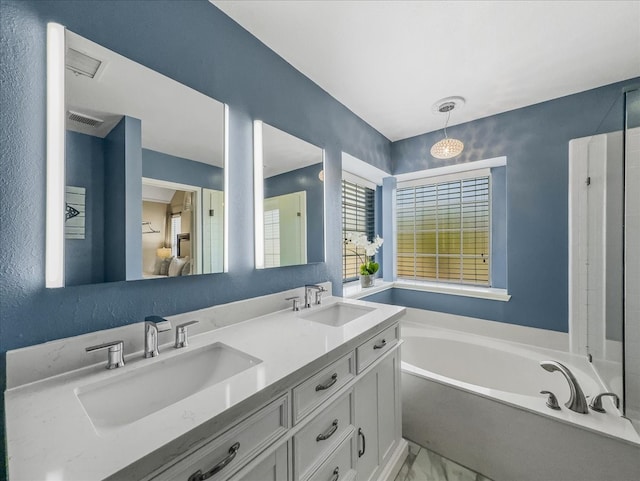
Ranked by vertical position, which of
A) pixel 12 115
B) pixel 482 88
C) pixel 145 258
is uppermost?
pixel 482 88

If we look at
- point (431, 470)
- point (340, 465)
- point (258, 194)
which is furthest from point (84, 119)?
point (431, 470)

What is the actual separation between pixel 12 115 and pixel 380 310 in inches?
65.8

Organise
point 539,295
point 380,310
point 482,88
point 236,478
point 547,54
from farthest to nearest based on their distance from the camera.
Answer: point 539,295
point 482,88
point 547,54
point 380,310
point 236,478

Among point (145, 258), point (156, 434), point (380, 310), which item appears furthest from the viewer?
point (380, 310)

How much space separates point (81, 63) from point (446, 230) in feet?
10.3

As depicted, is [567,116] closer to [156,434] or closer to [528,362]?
[528,362]

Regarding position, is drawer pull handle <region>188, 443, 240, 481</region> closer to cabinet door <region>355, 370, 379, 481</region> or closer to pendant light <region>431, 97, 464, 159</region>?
cabinet door <region>355, 370, 379, 481</region>

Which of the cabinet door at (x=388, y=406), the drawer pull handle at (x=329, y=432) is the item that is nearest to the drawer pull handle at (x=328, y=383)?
the drawer pull handle at (x=329, y=432)

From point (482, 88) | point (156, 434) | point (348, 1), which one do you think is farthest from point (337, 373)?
point (482, 88)

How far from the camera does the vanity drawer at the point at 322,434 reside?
895 mm

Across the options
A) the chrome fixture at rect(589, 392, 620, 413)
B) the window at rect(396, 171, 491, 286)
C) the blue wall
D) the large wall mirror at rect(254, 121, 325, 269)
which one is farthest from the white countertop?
the window at rect(396, 171, 491, 286)

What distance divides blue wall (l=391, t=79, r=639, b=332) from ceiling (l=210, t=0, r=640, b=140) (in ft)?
0.47

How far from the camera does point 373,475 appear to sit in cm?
134

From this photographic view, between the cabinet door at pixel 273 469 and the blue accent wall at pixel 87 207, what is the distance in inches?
31.6
